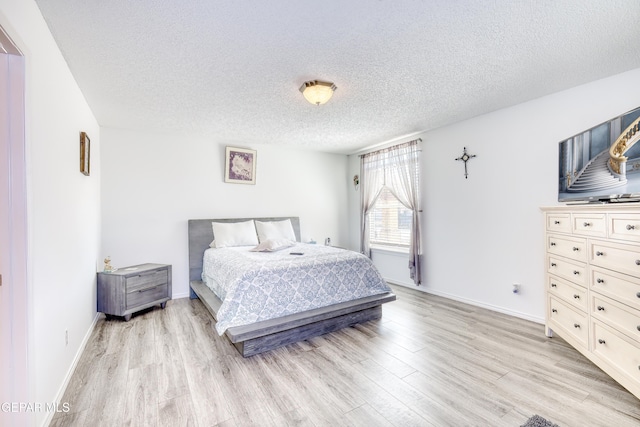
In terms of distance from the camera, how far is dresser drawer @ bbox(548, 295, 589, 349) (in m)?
2.16

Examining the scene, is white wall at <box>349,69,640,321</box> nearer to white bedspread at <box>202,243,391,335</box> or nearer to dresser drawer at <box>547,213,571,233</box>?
dresser drawer at <box>547,213,571,233</box>

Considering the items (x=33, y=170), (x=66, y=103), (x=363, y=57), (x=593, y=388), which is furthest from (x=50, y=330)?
(x=593, y=388)

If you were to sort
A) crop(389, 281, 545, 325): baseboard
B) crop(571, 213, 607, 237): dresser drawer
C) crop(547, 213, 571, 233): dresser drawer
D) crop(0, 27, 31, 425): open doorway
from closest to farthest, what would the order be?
crop(0, 27, 31, 425): open doorway
crop(571, 213, 607, 237): dresser drawer
crop(547, 213, 571, 233): dresser drawer
crop(389, 281, 545, 325): baseboard

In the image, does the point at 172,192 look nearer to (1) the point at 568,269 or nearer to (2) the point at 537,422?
(2) the point at 537,422

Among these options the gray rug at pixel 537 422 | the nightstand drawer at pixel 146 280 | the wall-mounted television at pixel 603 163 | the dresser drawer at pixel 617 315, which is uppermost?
the wall-mounted television at pixel 603 163

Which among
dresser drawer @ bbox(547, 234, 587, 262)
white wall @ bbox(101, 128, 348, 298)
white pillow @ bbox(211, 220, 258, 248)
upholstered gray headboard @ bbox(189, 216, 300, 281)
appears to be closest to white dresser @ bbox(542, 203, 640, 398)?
dresser drawer @ bbox(547, 234, 587, 262)

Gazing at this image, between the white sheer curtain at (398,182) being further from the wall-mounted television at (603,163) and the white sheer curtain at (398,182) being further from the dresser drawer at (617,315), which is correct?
the dresser drawer at (617,315)

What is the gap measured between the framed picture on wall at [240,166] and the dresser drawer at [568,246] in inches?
159

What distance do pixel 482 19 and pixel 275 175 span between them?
3806mm

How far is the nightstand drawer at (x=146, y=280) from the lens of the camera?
3.26m

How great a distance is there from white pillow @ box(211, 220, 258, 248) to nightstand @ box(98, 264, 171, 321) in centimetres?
87

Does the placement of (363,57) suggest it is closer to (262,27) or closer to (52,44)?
(262,27)

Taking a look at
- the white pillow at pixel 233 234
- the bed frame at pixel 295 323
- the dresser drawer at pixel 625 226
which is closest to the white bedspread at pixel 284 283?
the bed frame at pixel 295 323

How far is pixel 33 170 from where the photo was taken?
1492 millimetres
